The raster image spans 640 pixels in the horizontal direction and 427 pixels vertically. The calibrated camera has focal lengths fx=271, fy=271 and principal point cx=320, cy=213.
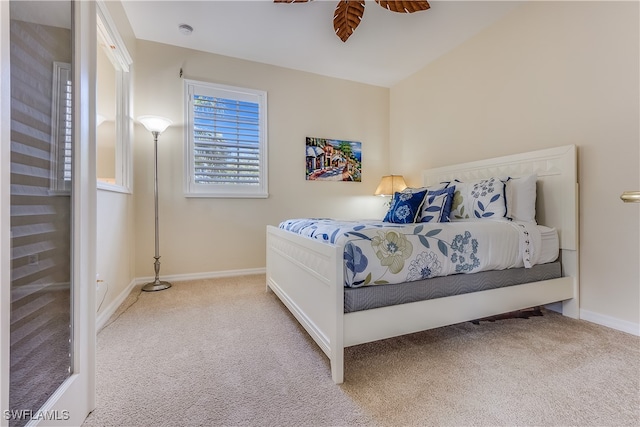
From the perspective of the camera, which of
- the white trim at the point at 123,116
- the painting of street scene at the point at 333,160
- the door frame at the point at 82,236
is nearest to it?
the door frame at the point at 82,236

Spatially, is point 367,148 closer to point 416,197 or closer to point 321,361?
point 416,197

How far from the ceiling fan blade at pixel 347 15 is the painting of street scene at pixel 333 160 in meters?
1.36

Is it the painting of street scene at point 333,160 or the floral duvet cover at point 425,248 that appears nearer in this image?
the floral duvet cover at point 425,248

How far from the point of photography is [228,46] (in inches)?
117

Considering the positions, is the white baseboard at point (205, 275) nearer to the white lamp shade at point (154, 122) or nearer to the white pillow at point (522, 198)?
the white lamp shade at point (154, 122)

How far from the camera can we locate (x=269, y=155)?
333 centimetres

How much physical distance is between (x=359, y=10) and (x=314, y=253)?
6.66 feet

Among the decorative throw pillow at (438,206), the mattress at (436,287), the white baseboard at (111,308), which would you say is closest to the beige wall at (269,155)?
the white baseboard at (111,308)

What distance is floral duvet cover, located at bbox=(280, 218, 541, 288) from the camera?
130 cm

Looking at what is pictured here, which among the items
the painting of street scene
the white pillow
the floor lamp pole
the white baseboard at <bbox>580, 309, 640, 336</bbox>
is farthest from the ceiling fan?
the white baseboard at <bbox>580, 309, 640, 336</bbox>

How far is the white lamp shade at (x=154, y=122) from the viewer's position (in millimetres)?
2500

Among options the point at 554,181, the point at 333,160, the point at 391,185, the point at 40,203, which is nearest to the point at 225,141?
the point at 333,160

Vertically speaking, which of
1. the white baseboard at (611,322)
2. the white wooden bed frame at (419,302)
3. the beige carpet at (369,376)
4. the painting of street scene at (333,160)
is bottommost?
the beige carpet at (369,376)

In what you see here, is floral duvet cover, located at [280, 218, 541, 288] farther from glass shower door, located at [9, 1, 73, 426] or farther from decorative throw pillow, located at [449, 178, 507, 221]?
glass shower door, located at [9, 1, 73, 426]
